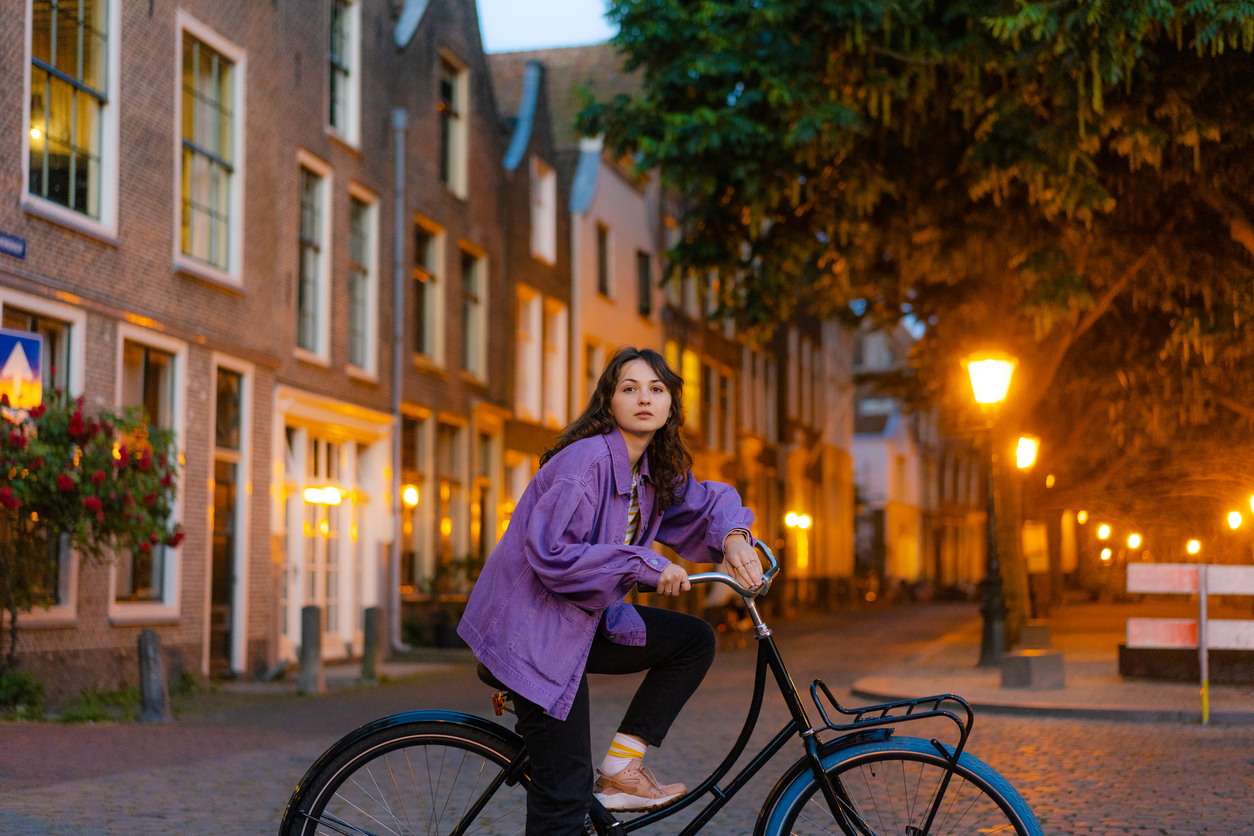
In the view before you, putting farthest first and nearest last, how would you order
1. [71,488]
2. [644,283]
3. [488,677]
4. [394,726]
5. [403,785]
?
1. [644,283]
2. [71,488]
3. [403,785]
4. [394,726]
5. [488,677]

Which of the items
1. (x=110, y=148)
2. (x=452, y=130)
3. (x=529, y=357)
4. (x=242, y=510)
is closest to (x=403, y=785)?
(x=110, y=148)

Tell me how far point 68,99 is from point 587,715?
39.2ft

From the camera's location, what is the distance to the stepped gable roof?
111 ft

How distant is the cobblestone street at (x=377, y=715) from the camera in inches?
284

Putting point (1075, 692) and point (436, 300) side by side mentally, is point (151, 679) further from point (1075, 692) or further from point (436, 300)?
point (436, 300)

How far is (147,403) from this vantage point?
619 inches

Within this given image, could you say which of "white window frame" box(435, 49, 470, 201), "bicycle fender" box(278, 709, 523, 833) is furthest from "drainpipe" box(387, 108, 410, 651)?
"bicycle fender" box(278, 709, 523, 833)

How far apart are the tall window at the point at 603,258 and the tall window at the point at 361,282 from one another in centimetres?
1064

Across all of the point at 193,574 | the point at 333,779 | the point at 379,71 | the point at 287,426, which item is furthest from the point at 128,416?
the point at 379,71

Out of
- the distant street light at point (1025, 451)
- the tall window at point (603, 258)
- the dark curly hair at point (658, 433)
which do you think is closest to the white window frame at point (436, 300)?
the tall window at point (603, 258)

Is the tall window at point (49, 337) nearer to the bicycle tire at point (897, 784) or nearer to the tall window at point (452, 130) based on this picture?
the bicycle tire at point (897, 784)

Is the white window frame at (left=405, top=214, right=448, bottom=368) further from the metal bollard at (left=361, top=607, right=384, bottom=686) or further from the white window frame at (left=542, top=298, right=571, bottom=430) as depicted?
the metal bollard at (left=361, top=607, right=384, bottom=686)

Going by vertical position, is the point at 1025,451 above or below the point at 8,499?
above

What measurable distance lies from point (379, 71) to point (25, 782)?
50.7 ft
